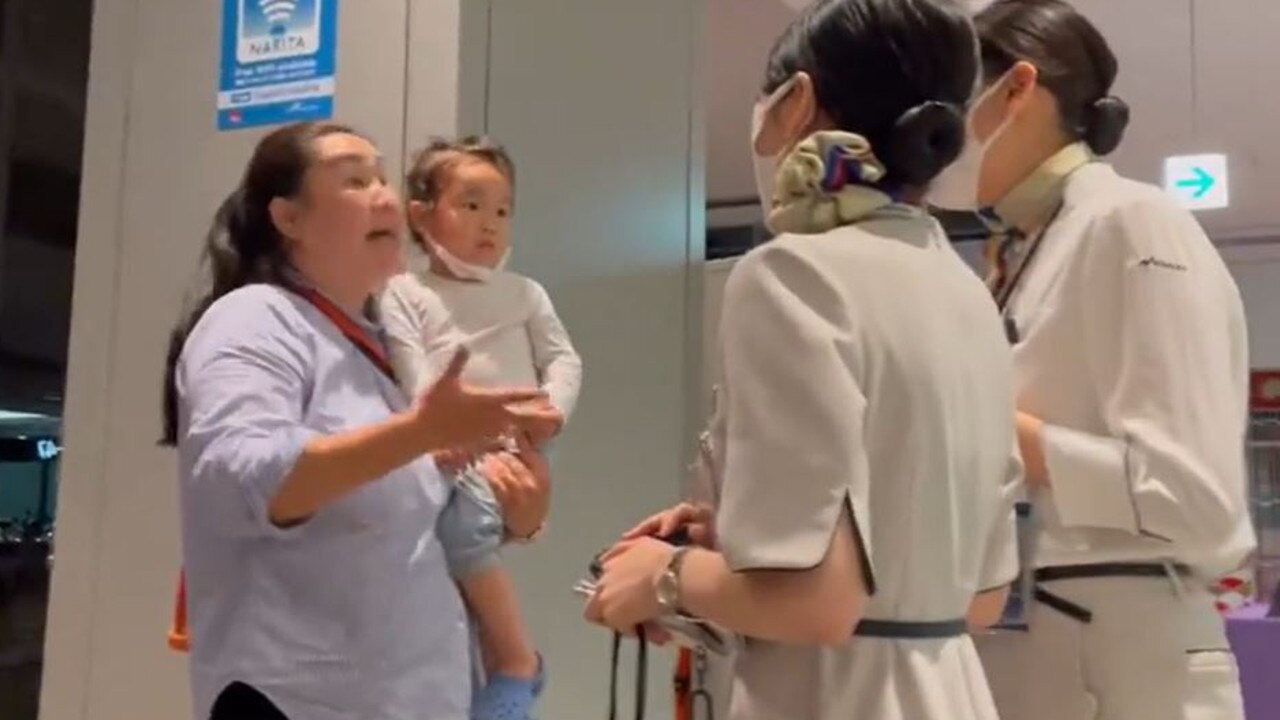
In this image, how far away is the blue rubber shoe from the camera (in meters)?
1.91

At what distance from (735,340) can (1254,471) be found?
29.6 feet

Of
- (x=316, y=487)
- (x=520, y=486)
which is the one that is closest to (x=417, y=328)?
(x=520, y=486)

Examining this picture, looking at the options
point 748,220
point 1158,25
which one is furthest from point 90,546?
point 748,220

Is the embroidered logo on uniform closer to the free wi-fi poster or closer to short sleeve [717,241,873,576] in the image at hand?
short sleeve [717,241,873,576]

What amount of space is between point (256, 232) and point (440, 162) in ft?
1.98

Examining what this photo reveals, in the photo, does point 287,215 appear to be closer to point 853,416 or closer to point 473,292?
point 473,292

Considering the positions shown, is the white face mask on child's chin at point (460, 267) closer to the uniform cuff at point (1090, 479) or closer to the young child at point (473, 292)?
the young child at point (473, 292)

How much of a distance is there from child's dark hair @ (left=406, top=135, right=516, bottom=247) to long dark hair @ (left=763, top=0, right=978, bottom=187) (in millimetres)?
1275

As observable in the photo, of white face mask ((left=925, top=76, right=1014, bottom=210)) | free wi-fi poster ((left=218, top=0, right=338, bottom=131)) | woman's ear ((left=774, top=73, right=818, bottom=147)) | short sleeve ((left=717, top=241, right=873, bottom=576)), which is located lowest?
short sleeve ((left=717, top=241, right=873, bottom=576))

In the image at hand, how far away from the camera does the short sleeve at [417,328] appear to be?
2117mm

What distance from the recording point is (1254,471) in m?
9.25

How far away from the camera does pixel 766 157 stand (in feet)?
4.33

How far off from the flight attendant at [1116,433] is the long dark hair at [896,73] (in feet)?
0.70

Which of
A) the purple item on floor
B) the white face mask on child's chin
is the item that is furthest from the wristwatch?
the purple item on floor
